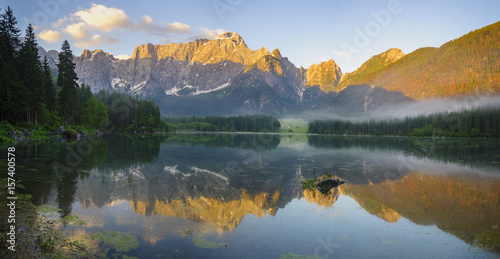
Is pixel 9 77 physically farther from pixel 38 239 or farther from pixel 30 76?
pixel 38 239

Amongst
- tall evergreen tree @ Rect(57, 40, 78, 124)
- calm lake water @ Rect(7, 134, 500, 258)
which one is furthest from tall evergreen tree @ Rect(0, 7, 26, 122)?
calm lake water @ Rect(7, 134, 500, 258)

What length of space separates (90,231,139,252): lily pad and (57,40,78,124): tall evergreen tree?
94038 millimetres

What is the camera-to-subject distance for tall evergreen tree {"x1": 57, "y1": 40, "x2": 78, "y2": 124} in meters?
89.5

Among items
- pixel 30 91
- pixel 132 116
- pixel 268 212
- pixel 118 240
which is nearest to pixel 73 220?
pixel 118 240

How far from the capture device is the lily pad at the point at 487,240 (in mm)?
14068

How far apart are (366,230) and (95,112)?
141 metres

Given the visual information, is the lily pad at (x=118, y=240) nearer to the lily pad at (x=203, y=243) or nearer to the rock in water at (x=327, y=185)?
the lily pad at (x=203, y=243)

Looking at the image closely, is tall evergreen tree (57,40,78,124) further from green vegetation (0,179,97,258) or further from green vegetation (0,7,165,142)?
green vegetation (0,179,97,258)

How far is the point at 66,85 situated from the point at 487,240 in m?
110

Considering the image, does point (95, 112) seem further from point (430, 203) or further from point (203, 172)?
A: point (430, 203)

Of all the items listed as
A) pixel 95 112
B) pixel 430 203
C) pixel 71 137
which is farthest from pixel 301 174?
pixel 95 112

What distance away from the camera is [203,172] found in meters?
33.4

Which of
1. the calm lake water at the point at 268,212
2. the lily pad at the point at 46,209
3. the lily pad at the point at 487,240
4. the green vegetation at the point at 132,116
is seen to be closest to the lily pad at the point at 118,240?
the calm lake water at the point at 268,212

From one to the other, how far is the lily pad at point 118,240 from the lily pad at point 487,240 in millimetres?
17678
